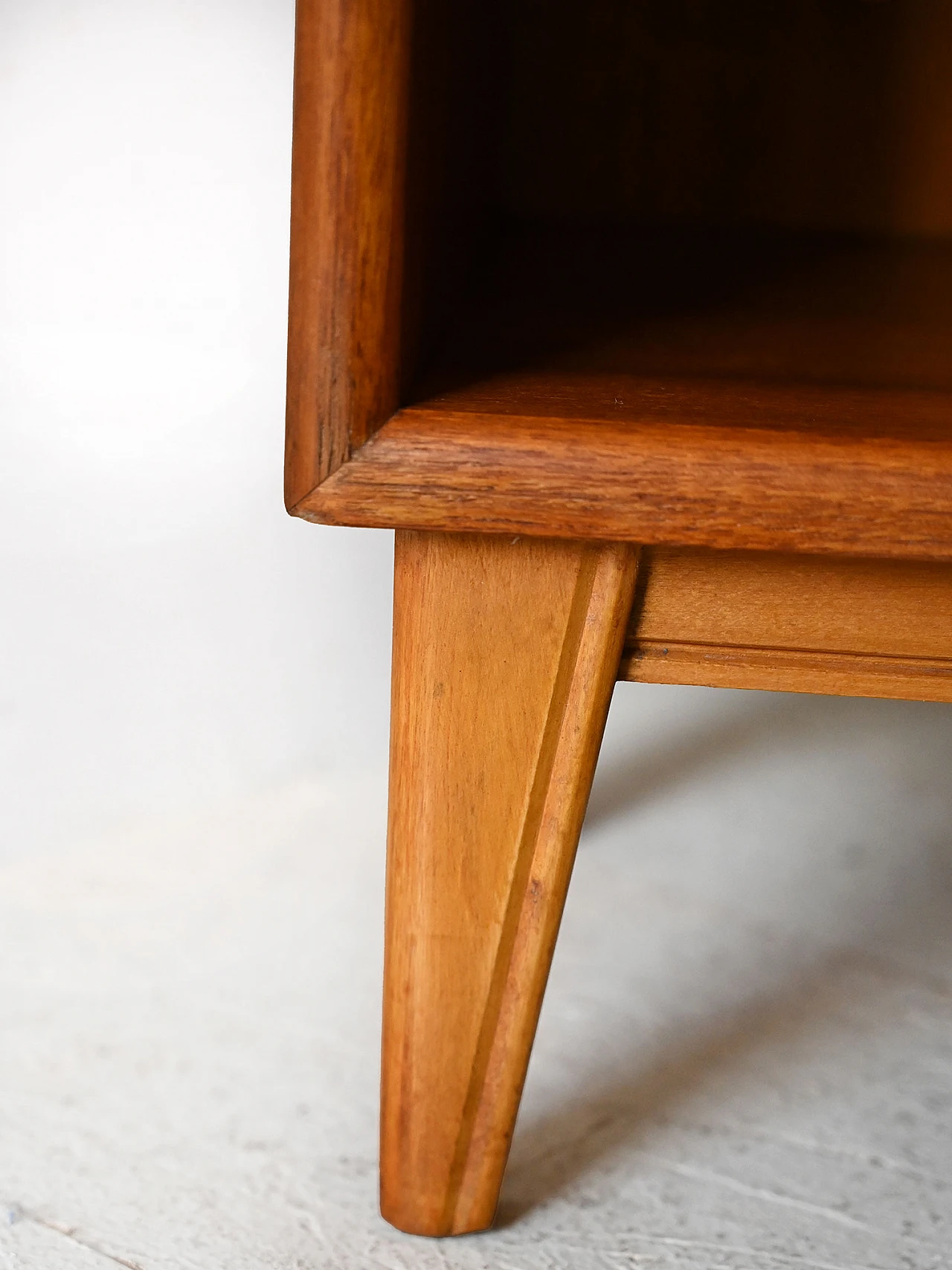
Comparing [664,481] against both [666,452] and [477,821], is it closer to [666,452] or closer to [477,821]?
[666,452]

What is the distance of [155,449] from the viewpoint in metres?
1.27

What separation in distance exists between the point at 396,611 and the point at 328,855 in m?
0.36

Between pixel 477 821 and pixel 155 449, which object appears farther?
pixel 155 449

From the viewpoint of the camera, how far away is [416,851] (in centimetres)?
46

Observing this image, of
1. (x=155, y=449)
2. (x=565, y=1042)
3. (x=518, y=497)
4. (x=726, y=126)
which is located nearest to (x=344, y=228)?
(x=518, y=497)

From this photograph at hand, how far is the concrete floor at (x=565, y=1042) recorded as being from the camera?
504 mm

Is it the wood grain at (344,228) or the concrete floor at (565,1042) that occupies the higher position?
the wood grain at (344,228)

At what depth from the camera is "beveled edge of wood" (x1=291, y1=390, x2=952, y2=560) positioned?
1.15ft

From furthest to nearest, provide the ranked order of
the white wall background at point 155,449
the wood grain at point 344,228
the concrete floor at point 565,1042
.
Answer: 1. the white wall background at point 155,449
2. the concrete floor at point 565,1042
3. the wood grain at point 344,228

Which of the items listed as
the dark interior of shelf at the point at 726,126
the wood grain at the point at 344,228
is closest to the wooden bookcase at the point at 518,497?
the wood grain at the point at 344,228

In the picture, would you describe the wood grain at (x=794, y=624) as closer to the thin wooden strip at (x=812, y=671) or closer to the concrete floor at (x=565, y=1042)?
the thin wooden strip at (x=812, y=671)

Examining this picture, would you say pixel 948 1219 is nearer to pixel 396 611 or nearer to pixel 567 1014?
pixel 567 1014

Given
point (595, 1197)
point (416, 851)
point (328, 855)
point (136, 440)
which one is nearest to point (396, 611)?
point (416, 851)

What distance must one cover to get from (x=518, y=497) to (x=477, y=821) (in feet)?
0.44
